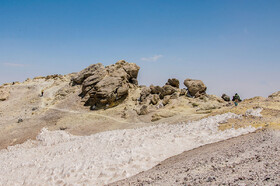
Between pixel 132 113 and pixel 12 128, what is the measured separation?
15376 millimetres

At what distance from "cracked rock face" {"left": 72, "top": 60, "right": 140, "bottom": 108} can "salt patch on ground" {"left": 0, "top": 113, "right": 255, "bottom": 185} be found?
43.0 ft

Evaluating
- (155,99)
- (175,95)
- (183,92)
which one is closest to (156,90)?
(155,99)

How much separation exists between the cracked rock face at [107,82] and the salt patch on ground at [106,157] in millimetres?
13113

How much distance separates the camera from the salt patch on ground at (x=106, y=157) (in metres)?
11.5

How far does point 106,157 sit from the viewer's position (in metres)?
13.1

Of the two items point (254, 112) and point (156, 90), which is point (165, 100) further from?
point (254, 112)

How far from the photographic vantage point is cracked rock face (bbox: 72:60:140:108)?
32.0 m

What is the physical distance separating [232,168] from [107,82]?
26536 mm

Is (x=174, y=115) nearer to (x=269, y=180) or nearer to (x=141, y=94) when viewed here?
(x=141, y=94)

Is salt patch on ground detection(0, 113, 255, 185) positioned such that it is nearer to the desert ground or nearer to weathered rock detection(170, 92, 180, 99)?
the desert ground

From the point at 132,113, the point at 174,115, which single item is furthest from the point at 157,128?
the point at 132,113

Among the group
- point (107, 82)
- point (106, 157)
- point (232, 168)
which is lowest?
point (106, 157)

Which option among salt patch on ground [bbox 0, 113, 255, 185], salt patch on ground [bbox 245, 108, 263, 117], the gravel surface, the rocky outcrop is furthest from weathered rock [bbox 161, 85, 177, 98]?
the rocky outcrop

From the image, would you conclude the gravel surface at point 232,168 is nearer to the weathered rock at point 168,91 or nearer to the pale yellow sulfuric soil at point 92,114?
the pale yellow sulfuric soil at point 92,114
